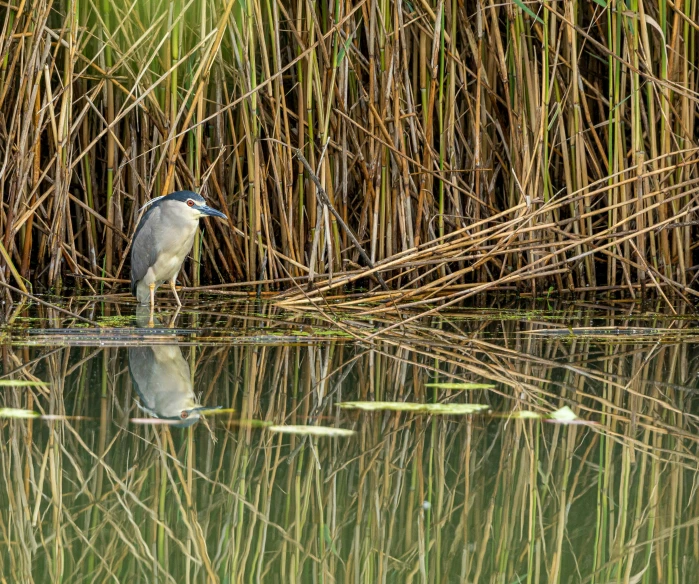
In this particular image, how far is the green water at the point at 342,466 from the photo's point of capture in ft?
4.32

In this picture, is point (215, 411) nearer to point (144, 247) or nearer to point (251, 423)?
point (251, 423)

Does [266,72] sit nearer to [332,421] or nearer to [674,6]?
[674,6]

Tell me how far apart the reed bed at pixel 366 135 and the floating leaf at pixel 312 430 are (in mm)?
1864

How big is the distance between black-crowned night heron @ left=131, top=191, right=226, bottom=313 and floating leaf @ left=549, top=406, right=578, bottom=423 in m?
2.16

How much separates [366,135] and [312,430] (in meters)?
2.60

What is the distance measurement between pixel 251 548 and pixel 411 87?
11.1 feet

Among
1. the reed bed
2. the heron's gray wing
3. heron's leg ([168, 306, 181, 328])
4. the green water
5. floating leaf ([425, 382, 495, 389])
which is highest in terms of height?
the reed bed

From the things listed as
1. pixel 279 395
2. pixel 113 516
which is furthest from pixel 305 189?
pixel 113 516

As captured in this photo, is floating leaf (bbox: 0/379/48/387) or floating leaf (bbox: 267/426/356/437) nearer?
floating leaf (bbox: 267/426/356/437)

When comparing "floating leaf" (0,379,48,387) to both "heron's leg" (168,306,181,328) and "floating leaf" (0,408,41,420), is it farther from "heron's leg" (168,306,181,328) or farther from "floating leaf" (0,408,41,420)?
"heron's leg" (168,306,181,328)

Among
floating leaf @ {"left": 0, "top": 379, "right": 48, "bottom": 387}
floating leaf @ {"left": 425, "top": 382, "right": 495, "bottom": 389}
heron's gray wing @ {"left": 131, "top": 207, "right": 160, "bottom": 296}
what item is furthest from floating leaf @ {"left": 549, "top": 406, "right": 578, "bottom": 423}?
heron's gray wing @ {"left": 131, "top": 207, "right": 160, "bottom": 296}

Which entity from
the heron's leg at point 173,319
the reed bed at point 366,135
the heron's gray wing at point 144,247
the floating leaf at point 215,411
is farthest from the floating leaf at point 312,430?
the heron's gray wing at point 144,247

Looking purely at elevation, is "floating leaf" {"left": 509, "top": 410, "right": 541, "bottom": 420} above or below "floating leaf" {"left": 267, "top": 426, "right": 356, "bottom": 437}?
above

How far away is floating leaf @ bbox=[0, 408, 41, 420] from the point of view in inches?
77.2
